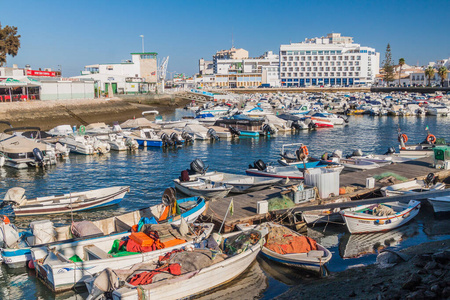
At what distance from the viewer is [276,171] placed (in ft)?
76.7

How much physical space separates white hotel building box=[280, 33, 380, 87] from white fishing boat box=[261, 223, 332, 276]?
138 meters

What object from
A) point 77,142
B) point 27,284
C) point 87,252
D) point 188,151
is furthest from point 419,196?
point 77,142

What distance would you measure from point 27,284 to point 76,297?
203cm

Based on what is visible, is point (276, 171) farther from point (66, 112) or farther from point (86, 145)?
point (66, 112)

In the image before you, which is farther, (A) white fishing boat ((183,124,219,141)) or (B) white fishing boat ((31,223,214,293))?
(A) white fishing boat ((183,124,219,141))

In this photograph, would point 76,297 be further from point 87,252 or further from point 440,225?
point 440,225

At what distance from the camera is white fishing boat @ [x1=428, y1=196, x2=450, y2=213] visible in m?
17.0

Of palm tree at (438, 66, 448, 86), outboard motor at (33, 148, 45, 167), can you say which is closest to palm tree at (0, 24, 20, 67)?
outboard motor at (33, 148, 45, 167)

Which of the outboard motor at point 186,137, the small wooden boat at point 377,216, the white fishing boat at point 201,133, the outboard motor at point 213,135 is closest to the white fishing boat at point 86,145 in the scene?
the outboard motor at point 186,137

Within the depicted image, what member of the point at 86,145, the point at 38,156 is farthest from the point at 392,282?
the point at 86,145

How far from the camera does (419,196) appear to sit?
1706 centimetres

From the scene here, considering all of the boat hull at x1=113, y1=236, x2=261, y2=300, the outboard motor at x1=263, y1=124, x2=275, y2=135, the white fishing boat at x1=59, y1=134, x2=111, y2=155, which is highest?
the outboard motor at x1=263, y1=124, x2=275, y2=135

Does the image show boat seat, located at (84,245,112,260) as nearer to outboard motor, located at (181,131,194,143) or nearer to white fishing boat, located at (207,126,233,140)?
outboard motor, located at (181,131,194,143)

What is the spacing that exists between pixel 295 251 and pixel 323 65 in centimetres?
14174
